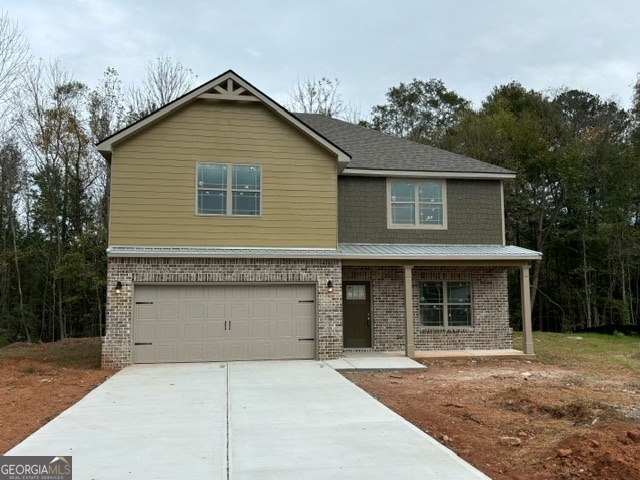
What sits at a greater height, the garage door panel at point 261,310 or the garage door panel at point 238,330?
the garage door panel at point 261,310

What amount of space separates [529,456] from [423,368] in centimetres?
584

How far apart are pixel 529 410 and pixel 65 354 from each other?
1256 centimetres

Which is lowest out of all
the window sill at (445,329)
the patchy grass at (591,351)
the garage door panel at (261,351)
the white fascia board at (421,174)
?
the patchy grass at (591,351)

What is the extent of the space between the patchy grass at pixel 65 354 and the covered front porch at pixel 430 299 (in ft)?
22.2

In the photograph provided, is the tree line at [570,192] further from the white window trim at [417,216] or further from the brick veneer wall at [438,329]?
the brick veneer wall at [438,329]

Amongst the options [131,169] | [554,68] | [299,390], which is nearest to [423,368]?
[299,390]

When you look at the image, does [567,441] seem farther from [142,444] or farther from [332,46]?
[332,46]

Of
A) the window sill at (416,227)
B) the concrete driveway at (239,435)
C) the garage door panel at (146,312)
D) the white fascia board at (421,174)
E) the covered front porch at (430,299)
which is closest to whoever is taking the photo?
the concrete driveway at (239,435)

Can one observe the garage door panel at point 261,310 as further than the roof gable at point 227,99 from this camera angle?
Yes

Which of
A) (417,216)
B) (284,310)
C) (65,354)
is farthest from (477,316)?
(65,354)

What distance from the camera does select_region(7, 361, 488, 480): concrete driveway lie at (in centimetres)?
488

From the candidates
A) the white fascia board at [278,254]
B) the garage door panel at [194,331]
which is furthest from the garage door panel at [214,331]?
the white fascia board at [278,254]

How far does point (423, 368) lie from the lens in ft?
36.7

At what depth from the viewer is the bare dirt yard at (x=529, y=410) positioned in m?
5.02
